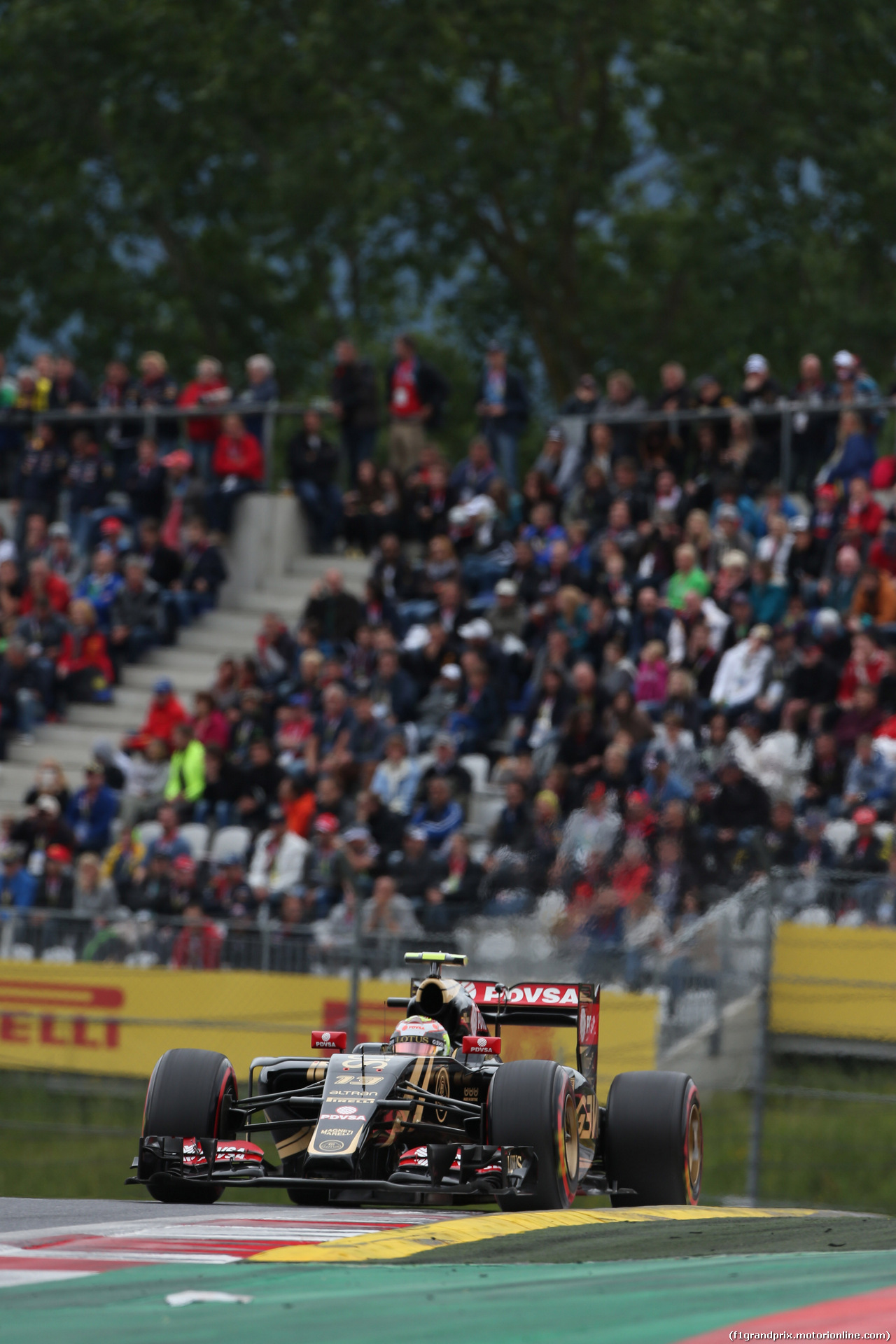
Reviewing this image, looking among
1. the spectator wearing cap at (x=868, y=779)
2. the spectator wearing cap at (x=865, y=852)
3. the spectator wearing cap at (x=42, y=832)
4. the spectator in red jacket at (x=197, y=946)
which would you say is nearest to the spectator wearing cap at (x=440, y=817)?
the spectator in red jacket at (x=197, y=946)

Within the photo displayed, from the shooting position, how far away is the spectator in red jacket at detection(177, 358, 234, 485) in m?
24.8

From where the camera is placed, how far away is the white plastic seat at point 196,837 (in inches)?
765

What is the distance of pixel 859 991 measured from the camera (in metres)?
14.4

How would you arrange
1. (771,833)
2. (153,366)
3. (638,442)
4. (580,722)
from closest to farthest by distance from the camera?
(771,833)
(580,722)
(638,442)
(153,366)

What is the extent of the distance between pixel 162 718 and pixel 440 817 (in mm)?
4556

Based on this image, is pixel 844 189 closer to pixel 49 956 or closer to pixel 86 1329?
pixel 49 956

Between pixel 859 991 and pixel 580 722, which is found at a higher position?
pixel 580 722

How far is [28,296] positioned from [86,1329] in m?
39.3

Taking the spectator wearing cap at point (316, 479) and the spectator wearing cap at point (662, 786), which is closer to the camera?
the spectator wearing cap at point (662, 786)

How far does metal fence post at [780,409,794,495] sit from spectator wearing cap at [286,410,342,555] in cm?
549

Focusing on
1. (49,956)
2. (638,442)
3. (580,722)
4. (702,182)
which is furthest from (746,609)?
(702,182)

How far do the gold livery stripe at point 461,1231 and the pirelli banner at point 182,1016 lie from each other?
4307 millimetres

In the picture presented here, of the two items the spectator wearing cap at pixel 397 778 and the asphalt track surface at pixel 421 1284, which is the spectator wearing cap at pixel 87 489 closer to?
the spectator wearing cap at pixel 397 778

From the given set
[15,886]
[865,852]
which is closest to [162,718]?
[15,886]
